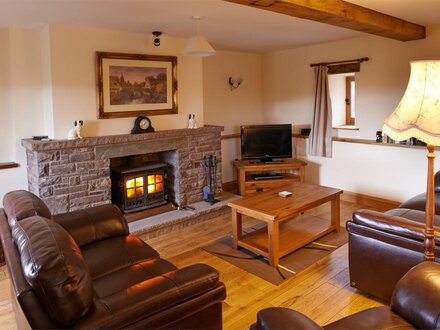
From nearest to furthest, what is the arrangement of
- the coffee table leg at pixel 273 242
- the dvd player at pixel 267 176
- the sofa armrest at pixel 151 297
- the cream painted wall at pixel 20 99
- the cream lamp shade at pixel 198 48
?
the sofa armrest at pixel 151 297 → the coffee table leg at pixel 273 242 → the cream lamp shade at pixel 198 48 → the cream painted wall at pixel 20 99 → the dvd player at pixel 267 176

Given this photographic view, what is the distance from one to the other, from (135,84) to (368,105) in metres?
3.10

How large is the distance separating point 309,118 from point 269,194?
2.32m

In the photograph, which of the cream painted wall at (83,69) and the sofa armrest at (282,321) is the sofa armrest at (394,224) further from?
the cream painted wall at (83,69)

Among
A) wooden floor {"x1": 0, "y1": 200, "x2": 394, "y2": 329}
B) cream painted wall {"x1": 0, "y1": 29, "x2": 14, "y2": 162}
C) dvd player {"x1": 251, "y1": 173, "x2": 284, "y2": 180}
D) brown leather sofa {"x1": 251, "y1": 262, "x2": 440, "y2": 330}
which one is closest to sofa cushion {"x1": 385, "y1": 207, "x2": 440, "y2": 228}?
wooden floor {"x1": 0, "y1": 200, "x2": 394, "y2": 329}

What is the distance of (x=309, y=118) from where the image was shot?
5.89 metres

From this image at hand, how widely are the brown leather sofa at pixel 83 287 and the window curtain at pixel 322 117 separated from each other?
3.84 meters

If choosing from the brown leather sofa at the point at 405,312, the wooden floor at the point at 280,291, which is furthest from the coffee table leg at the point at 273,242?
the brown leather sofa at the point at 405,312

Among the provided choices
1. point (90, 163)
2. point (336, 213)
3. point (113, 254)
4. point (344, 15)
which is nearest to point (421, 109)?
point (344, 15)

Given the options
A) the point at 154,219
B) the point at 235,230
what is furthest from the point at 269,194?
the point at 154,219

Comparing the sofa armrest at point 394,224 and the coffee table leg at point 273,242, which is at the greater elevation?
the sofa armrest at point 394,224

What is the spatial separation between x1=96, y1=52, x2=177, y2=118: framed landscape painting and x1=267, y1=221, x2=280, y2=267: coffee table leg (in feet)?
6.97

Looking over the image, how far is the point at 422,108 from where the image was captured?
1.85m

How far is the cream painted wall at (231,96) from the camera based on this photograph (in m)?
5.79

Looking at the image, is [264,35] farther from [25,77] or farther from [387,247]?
[387,247]
